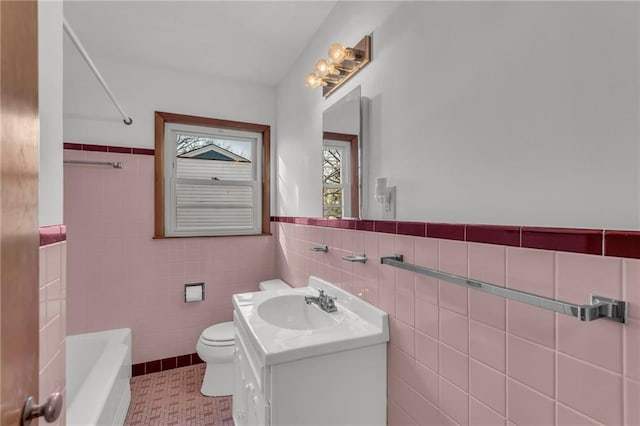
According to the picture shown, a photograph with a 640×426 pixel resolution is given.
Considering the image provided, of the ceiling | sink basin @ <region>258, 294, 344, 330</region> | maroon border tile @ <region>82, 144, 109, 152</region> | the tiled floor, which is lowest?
the tiled floor

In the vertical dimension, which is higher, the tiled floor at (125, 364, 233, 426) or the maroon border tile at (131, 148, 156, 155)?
the maroon border tile at (131, 148, 156, 155)

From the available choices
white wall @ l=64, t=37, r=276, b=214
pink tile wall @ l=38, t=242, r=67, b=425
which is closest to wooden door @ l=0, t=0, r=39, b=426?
pink tile wall @ l=38, t=242, r=67, b=425

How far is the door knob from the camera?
51 centimetres

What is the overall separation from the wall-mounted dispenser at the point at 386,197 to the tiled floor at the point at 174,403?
5.32ft

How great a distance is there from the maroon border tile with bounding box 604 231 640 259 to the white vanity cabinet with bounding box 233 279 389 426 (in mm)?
815

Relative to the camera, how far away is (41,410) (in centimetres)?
54

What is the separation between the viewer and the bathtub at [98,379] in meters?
1.39

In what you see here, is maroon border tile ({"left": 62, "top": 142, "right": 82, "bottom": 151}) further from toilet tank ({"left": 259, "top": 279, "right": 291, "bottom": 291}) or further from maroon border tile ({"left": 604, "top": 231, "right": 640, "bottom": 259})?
maroon border tile ({"left": 604, "top": 231, "right": 640, "bottom": 259})

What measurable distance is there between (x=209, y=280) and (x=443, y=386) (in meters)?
2.10

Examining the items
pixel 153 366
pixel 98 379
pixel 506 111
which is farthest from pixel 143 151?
pixel 506 111

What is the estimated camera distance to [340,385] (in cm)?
117

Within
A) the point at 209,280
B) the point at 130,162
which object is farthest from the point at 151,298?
the point at 130,162

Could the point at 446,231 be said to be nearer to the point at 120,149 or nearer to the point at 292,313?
the point at 292,313

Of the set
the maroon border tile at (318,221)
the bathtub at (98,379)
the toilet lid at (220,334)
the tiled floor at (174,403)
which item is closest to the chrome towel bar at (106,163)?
the bathtub at (98,379)
